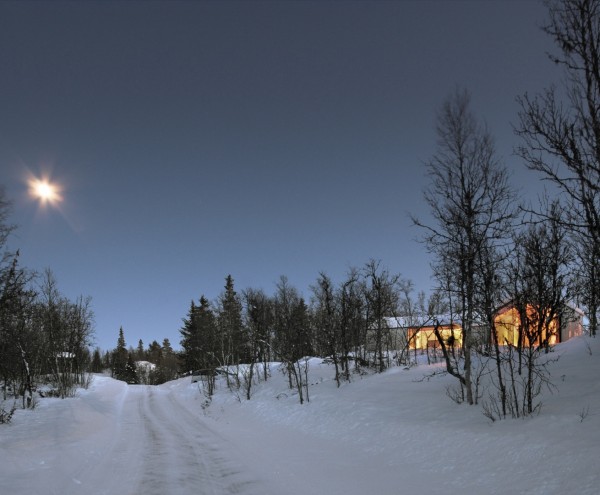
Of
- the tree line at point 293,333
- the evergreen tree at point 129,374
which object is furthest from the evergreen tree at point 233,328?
the evergreen tree at point 129,374

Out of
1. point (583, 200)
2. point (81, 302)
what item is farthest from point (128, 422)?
point (583, 200)

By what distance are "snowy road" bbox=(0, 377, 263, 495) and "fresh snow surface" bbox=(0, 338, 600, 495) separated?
41 millimetres

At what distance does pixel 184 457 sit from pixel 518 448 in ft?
30.7

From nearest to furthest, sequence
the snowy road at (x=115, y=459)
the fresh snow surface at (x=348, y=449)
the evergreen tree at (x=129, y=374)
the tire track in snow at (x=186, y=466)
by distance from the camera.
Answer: the fresh snow surface at (x=348, y=449), the tire track in snow at (x=186, y=466), the snowy road at (x=115, y=459), the evergreen tree at (x=129, y=374)

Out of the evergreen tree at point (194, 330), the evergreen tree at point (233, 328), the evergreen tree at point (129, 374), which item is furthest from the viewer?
the evergreen tree at point (129, 374)

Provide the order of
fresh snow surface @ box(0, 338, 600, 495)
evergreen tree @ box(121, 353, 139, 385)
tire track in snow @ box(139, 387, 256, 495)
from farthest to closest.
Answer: evergreen tree @ box(121, 353, 139, 385), tire track in snow @ box(139, 387, 256, 495), fresh snow surface @ box(0, 338, 600, 495)

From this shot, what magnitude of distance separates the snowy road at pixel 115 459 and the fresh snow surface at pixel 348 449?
0.04 meters

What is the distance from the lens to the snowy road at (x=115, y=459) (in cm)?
898

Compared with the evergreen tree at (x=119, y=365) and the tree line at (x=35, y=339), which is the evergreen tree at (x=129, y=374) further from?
the tree line at (x=35, y=339)

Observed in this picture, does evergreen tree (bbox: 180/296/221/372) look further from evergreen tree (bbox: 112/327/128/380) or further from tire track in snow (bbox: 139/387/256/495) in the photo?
tire track in snow (bbox: 139/387/256/495)

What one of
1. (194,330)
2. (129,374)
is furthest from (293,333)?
(129,374)

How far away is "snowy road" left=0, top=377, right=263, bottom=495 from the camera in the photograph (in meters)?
8.98

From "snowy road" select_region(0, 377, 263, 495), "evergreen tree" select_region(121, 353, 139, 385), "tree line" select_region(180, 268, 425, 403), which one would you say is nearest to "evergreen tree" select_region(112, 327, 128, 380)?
"evergreen tree" select_region(121, 353, 139, 385)

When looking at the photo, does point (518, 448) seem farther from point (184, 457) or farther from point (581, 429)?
point (184, 457)
